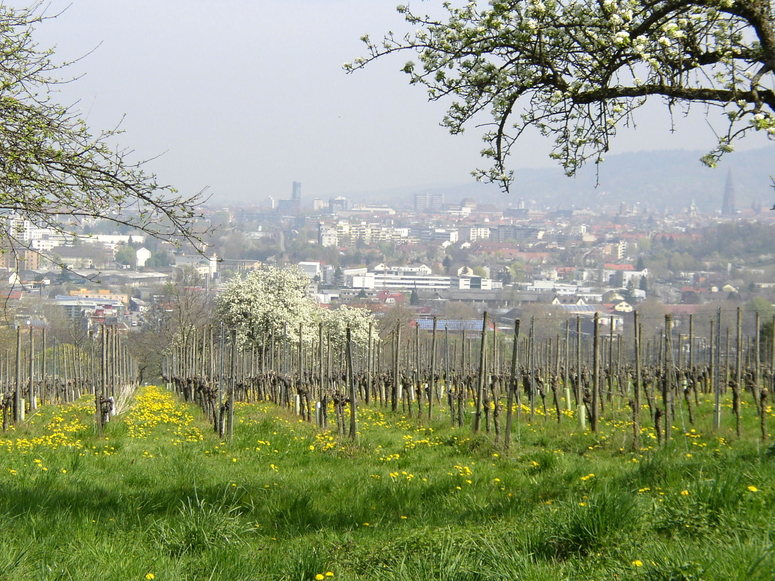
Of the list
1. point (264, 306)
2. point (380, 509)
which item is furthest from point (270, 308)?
point (380, 509)

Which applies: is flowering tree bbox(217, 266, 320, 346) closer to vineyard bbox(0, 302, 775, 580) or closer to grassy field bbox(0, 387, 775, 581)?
vineyard bbox(0, 302, 775, 580)

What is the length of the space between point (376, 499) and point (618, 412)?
41.3 feet

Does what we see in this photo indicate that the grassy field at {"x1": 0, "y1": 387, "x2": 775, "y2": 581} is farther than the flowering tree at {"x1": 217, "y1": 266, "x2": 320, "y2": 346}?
No

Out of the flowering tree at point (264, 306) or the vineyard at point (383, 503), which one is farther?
the flowering tree at point (264, 306)

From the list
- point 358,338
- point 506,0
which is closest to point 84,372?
point 358,338

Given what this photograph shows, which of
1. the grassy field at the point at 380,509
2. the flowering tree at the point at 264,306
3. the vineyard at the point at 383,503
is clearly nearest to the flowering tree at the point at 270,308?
the flowering tree at the point at 264,306

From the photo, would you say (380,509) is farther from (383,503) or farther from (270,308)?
(270,308)

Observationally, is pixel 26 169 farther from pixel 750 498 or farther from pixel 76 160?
pixel 750 498

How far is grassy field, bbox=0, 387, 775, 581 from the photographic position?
5.66m

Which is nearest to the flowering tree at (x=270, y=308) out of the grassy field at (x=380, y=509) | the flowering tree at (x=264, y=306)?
the flowering tree at (x=264, y=306)

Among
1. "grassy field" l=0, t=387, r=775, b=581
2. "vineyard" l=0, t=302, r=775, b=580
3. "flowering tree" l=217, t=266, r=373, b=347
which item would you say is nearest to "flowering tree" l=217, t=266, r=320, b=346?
→ "flowering tree" l=217, t=266, r=373, b=347

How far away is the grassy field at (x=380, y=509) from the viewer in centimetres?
566

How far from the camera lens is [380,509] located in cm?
887

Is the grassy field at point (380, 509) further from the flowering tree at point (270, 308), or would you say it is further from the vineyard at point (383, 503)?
the flowering tree at point (270, 308)
